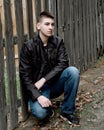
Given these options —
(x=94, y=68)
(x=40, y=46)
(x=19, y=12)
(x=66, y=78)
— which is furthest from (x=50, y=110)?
(x=94, y=68)

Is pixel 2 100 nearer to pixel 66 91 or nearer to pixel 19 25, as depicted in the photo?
pixel 66 91

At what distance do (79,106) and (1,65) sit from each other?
4.92 ft

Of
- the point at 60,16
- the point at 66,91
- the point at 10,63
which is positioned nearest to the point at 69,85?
the point at 66,91

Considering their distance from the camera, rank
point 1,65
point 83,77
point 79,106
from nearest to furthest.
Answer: point 1,65, point 79,106, point 83,77

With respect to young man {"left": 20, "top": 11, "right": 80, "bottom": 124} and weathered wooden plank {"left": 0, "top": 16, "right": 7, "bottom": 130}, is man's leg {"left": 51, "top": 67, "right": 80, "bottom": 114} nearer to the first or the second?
young man {"left": 20, "top": 11, "right": 80, "bottom": 124}

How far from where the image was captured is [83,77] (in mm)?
6934

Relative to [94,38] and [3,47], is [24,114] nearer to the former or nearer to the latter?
[3,47]

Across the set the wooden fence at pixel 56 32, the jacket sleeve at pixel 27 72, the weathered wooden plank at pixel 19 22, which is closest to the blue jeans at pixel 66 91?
the jacket sleeve at pixel 27 72

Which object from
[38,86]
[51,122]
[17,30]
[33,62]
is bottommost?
[51,122]

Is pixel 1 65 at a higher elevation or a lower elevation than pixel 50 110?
higher

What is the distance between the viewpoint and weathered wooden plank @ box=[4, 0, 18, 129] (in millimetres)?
4516

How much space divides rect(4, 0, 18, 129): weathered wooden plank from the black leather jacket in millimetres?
133

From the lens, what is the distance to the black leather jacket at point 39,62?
4.77m

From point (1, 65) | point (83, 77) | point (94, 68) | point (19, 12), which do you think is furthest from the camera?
point (94, 68)
